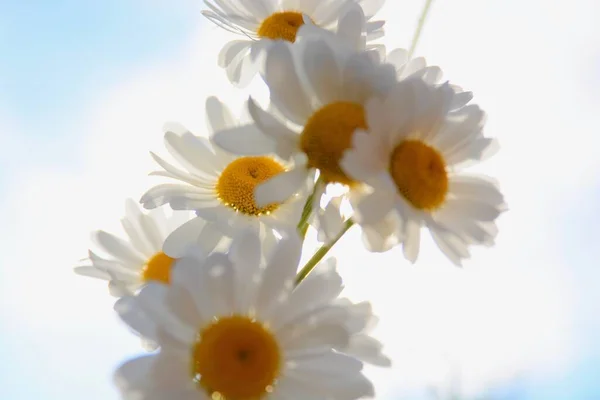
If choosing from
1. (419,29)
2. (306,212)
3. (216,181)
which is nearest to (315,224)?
(306,212)

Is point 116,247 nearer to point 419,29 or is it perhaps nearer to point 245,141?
point 245,141

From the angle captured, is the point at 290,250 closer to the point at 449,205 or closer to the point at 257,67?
the point at 449,205

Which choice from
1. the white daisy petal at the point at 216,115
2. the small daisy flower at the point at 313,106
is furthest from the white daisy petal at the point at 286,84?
the white daisy petal at the point at 216,115

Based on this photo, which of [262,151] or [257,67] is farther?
[257,67]

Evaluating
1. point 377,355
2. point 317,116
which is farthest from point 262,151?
point 377,355

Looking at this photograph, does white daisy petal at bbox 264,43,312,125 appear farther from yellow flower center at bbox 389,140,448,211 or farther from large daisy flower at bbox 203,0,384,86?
large daisy flower at bbox 203,0,384,86

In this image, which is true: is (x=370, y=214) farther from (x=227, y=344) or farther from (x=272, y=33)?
(x=272, y=33)

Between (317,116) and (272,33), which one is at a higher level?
(272,33)

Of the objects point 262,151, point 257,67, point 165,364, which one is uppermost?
point 257,67
